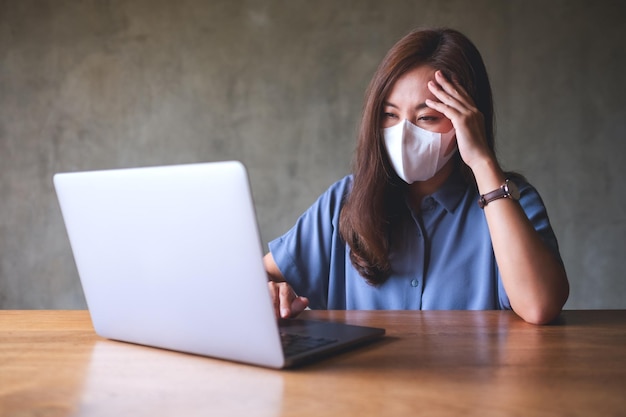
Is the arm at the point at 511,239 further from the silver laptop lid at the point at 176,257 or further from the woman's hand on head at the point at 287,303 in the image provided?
the silver laptop lid at the point at 176,257

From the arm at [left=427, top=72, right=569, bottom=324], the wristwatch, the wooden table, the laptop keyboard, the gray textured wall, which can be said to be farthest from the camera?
the gray textured wall

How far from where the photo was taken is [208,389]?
728mm

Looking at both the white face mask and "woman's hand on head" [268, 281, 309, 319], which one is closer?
"woman's hand on head" [268, 281, 309, 319]

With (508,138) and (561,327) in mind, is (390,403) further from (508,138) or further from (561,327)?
(508,138)

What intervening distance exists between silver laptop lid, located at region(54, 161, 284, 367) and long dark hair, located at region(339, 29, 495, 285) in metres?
0.66

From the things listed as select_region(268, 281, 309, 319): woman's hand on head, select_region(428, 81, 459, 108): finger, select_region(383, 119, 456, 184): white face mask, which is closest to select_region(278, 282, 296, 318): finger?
select_region(268, 281, 309, 319): woman's hand on head

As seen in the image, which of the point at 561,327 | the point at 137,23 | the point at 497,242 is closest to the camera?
the point at 561,327

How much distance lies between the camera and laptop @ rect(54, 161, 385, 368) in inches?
29.9

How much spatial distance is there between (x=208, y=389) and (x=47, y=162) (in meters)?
3.28

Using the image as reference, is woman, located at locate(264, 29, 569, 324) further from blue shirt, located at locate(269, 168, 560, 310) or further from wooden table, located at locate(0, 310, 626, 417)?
wooden table, located at locate(0, 310, 626, 417)

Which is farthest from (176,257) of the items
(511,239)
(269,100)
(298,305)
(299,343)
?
(269,100)

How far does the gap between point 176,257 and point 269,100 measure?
110 inches

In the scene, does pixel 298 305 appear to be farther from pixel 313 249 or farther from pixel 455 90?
pixel 455 90

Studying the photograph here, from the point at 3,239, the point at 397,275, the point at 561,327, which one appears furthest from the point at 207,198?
the point at 3,239
